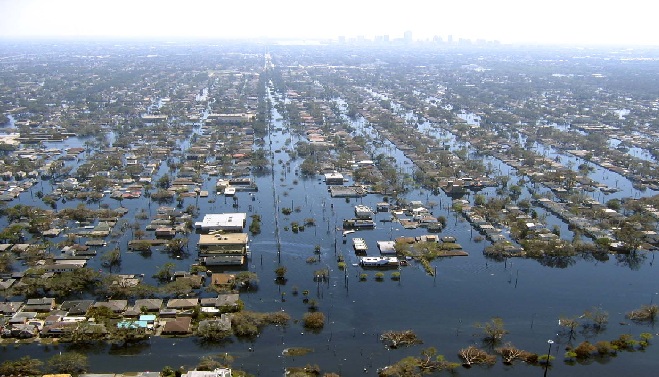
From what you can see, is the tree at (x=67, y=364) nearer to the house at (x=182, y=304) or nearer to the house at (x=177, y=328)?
the house at (x=177, y=328)

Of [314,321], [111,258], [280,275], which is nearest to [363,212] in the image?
[280,275]

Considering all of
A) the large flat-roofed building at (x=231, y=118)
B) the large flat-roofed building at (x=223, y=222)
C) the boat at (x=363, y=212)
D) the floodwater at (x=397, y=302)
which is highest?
the large flat-roofed building at (x=231, y=118)

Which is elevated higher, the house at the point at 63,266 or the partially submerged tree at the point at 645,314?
the house at the point at 63,266

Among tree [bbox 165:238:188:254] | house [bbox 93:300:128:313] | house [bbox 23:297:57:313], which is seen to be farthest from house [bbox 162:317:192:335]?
tree [bbox 165:238:188:254]

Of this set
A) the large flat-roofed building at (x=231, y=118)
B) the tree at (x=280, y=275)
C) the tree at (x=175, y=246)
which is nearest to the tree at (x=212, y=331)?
the tree at (x=280, y=275)

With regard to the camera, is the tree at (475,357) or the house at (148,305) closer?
the tree at (475,357)
